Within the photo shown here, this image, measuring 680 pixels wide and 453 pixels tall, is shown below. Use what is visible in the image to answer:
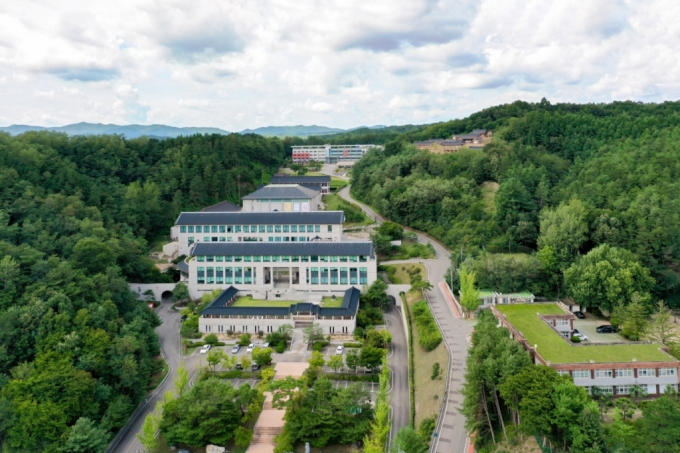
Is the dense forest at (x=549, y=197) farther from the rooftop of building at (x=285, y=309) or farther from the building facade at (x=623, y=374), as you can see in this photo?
the rooftop of building at (x=285, y=309)

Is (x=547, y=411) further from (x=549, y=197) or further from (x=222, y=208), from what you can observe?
(x=222, y=208)

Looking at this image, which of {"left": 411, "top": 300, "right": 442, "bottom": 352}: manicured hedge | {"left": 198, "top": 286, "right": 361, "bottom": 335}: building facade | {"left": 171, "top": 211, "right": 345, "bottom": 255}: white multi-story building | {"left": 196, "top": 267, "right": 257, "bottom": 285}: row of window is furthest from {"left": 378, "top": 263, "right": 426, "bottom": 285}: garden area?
{"left": 196, "top": 267, "right": 257, "bottom": 285}: row of window

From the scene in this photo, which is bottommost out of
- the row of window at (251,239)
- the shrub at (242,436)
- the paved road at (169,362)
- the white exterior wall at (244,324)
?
the paved road at (169,362)

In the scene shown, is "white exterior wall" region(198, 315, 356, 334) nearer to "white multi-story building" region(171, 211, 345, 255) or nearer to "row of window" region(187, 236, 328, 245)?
"white multi-story building" region(171, 211, 345, 255)

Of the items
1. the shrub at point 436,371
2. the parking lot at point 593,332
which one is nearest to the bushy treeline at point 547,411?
the shrub at point 436,371

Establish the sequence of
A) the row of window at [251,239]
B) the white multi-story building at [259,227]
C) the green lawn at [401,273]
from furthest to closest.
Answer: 1. the row of window at [251,239]
2. the white multi-story building at [259,227]
3. the green lawn at [401,273]

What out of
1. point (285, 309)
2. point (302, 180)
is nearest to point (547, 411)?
point (285, 309)

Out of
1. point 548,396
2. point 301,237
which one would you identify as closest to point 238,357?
point 301,237

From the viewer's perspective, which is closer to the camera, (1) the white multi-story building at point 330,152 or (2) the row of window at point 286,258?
(2) the row of window at point 286,258
